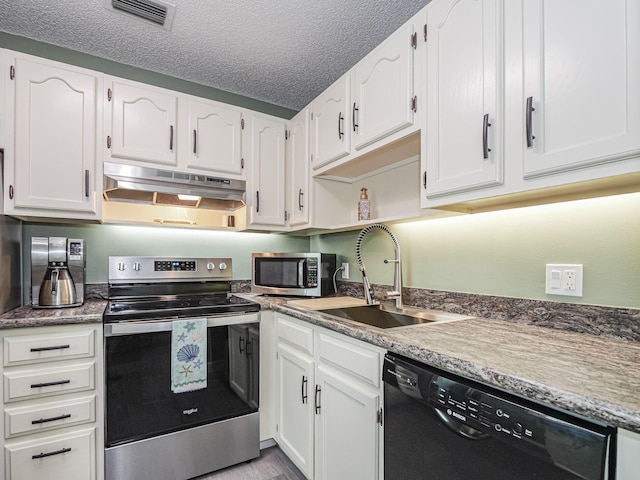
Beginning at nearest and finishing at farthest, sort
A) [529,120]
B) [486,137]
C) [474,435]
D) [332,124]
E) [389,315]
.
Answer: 1. [474,435]
2. [529,120]
3. [486,137]
4. [389,315]
5. [332,124]

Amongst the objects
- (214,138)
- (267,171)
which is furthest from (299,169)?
(214,138)

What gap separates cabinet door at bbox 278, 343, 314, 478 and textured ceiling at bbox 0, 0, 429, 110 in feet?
5.84

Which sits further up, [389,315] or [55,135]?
[55,135]

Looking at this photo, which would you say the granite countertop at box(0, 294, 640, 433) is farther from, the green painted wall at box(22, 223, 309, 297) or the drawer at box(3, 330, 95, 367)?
the green painted wall at box(22, 223, 309, 297)

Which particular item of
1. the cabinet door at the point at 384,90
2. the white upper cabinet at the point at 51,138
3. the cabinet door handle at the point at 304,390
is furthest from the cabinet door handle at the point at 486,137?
the white upper cabinet at the point at 51,138

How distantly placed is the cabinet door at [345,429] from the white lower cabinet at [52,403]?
1.07 meters

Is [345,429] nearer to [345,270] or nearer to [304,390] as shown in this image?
[304,390]

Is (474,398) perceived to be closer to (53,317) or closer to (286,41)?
(53,317)

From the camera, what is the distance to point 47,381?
60.9 inches

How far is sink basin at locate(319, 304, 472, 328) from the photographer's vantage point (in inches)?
65.1

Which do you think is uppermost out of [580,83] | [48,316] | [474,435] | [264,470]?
[580,83]

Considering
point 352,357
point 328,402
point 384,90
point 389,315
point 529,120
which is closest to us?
point 529,120

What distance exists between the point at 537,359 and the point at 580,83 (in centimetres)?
78

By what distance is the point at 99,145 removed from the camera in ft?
6.42
